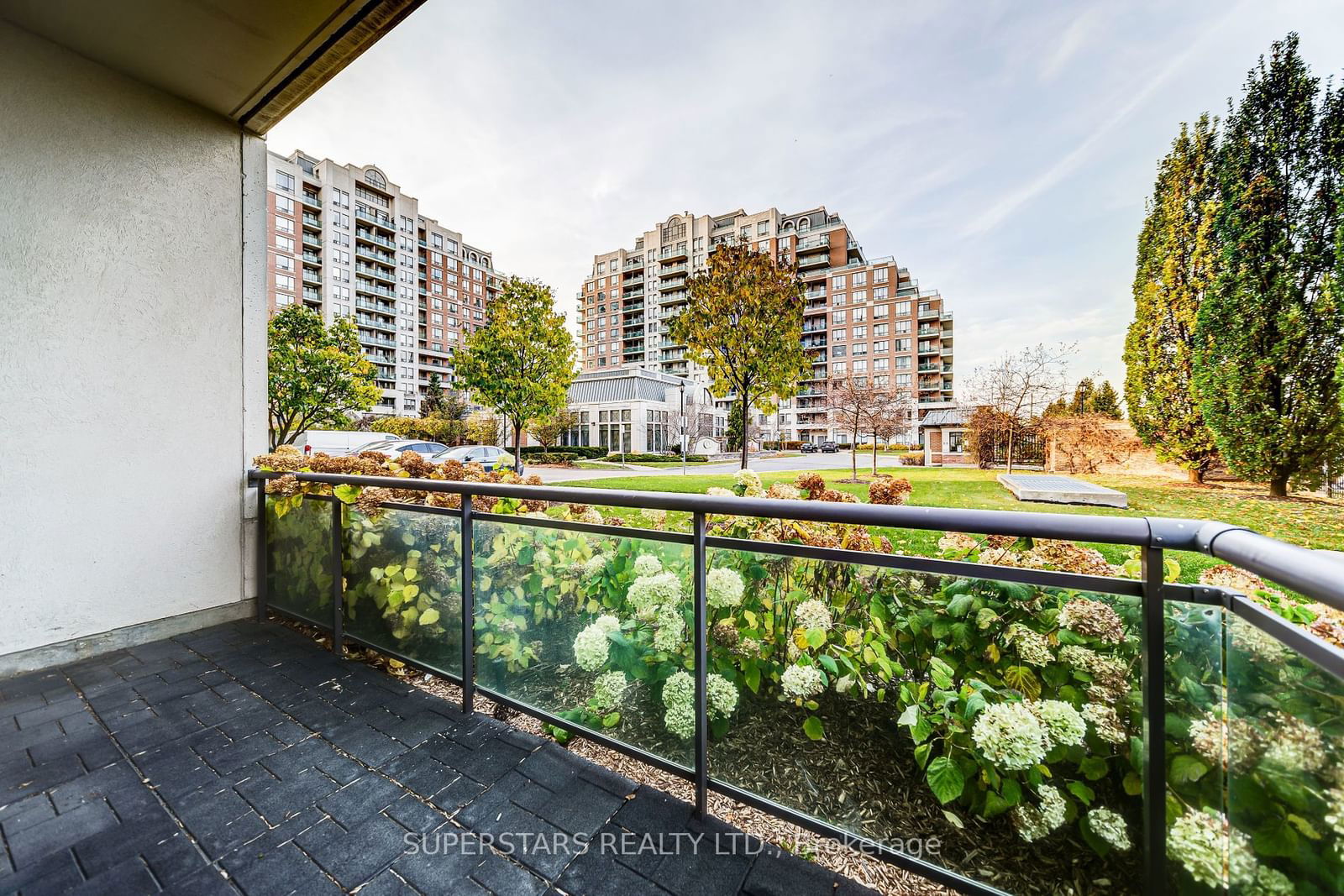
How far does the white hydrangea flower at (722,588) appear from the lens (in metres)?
1.46

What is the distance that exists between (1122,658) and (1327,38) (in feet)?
42.2

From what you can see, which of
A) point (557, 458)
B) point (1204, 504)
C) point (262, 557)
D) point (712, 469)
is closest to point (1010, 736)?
point (262, 557)

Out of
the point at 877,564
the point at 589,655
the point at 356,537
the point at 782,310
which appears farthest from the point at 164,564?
the point at 782,310

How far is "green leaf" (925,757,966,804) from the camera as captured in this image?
1133mm

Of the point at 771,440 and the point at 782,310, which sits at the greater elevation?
the point at 782,310

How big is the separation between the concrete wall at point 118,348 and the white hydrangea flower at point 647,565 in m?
3.08

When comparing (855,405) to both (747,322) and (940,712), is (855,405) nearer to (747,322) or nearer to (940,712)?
(747,322)

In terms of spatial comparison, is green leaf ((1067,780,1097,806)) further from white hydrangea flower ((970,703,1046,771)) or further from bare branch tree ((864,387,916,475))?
bare branch tree ((864,387,916,475))

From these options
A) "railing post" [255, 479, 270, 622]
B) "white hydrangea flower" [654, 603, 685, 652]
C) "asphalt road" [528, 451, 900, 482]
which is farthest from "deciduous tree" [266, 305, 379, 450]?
"white hydrangea flower" [654, 603, 685, 652]

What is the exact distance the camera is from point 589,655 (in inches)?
68.7

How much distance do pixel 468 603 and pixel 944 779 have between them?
1.83m

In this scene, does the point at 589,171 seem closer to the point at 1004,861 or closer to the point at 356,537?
the point at 356,537

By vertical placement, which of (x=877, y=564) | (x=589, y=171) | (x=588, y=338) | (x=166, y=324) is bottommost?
Answer: (x=877, y=564)

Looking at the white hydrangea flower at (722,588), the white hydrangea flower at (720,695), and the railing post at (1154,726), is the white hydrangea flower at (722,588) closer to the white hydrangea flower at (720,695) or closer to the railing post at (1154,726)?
the white hydrangea flower at (720,695)
